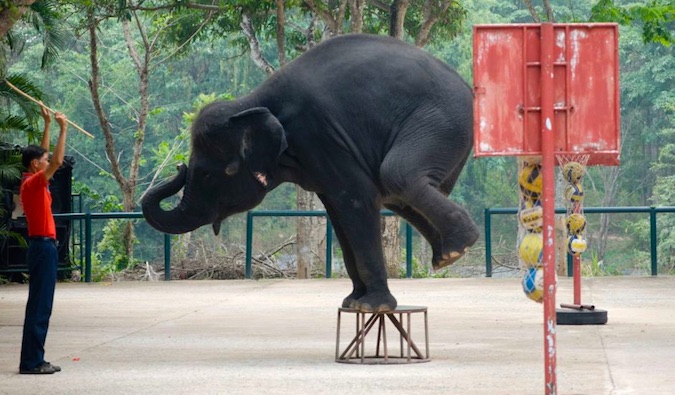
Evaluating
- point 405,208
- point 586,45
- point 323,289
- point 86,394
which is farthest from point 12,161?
point 586,45

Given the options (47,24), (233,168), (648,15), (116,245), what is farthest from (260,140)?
(116,245)

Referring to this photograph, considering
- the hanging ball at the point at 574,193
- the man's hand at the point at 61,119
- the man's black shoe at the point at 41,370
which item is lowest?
the man's black shoe at the point at 41,370

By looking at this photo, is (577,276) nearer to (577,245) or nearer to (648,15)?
(577,245)

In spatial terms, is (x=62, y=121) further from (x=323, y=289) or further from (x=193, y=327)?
(x=323, y=289)

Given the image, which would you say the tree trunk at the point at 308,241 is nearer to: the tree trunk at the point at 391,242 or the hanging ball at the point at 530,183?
the tree trunk at the point at 391,242

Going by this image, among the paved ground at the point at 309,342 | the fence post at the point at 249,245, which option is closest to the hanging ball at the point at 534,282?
the paved ground at the point at 309,342

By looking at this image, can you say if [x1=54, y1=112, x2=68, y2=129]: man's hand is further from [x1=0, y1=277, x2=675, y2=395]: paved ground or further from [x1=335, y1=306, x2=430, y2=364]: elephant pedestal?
[x1=335, y1=306, x2=430, y2=364]: elephant pedestal

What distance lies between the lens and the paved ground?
9.27m

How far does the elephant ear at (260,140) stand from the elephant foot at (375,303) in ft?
4.08

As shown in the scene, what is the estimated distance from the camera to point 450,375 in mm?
9680

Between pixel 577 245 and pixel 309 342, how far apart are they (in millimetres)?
2692

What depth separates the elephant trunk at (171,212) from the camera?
11.8 m

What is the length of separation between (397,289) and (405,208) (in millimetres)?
7444

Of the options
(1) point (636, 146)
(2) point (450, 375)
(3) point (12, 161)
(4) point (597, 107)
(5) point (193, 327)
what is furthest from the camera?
(1) point (636, 146)
